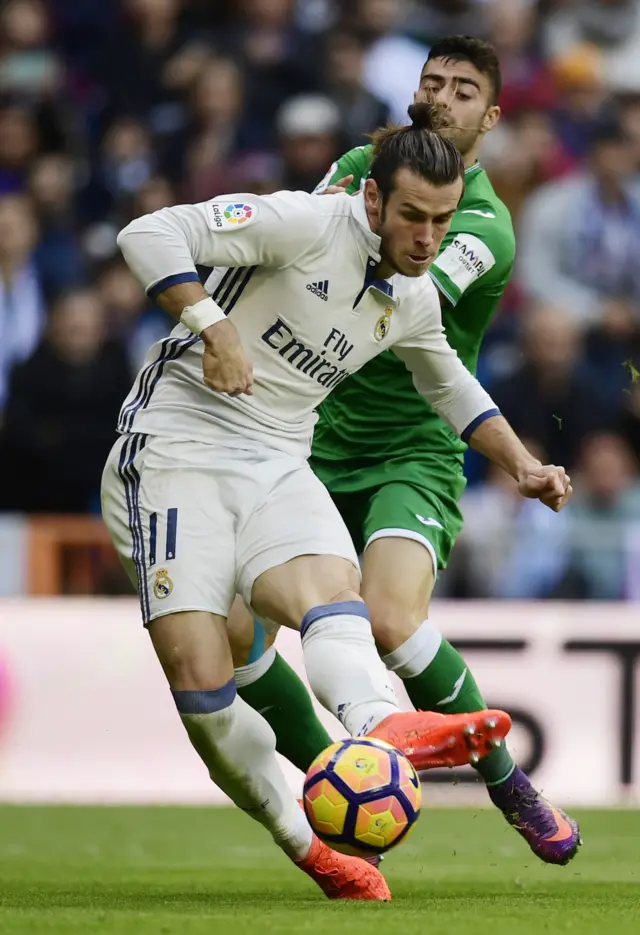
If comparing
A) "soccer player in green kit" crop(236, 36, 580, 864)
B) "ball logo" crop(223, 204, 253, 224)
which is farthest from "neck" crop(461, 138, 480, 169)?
"ball logo" crop(223, 204, 253, 224)

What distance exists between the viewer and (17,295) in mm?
12445

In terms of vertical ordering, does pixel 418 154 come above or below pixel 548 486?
above

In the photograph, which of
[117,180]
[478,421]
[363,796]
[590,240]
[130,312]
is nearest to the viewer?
[363,796]

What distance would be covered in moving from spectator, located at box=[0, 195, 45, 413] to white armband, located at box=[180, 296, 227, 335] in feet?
22.8

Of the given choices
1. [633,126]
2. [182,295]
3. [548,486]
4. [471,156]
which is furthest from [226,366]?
[633,126]

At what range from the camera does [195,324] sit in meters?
5.15

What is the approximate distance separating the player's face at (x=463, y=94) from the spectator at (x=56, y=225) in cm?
665

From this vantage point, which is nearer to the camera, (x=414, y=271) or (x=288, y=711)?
(x=414, y=271)

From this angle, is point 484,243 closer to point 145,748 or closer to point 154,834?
point 154,834

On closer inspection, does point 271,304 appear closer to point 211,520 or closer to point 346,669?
point 211,520

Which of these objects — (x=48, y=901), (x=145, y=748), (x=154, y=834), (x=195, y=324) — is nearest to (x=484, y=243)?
(x=195, y=324)

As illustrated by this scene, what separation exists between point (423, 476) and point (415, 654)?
2.48ft

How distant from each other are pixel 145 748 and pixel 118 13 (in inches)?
284

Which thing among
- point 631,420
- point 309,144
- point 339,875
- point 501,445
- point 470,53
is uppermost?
point 470,53
